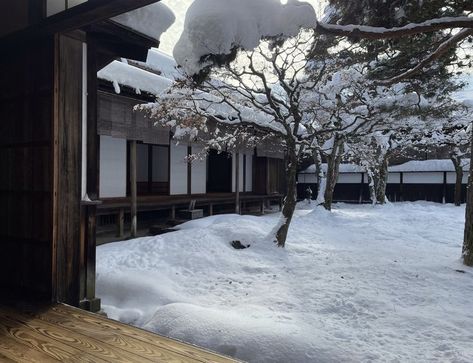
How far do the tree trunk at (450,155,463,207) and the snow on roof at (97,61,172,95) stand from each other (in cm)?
1735

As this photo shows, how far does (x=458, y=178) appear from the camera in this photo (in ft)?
65.4

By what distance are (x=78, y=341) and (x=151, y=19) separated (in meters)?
3.20

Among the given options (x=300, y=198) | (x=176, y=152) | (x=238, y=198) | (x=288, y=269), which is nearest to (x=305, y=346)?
(x=288, y=269)

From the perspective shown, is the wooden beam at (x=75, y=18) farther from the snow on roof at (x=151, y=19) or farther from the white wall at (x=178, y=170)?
the white wall at (x=178, y=170)

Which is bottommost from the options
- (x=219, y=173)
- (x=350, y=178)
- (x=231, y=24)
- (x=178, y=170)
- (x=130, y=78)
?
(x=350, y=178)

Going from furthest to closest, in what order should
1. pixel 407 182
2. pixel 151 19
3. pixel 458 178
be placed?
pixel 407 182 < pixel 458 178 < pixel 151 19

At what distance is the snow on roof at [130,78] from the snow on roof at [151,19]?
4.00 m

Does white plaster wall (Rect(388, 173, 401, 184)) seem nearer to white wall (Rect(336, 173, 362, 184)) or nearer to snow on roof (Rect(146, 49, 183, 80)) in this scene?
white wall (Rect(336, 173, 362, 184))

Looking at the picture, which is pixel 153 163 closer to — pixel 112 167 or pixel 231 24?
pixel 112 167

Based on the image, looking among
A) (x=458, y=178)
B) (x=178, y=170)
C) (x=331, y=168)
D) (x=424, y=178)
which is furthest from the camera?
(x=424, y=178)

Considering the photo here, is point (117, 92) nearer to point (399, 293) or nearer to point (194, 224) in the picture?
point (194, 224)

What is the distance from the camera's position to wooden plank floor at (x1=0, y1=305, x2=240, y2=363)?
8.09 feet

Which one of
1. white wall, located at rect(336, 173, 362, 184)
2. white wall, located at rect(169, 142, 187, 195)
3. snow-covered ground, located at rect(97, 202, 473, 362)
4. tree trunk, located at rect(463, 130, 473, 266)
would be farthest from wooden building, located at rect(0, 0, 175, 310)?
white wall, located at rect(336, 173, 362, 184)

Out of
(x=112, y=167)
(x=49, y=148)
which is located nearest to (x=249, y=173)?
(x=112, y=167)
